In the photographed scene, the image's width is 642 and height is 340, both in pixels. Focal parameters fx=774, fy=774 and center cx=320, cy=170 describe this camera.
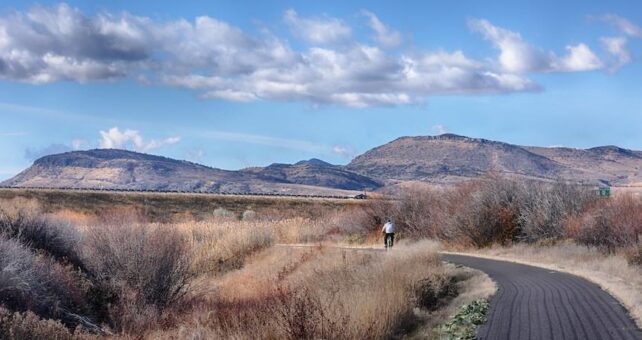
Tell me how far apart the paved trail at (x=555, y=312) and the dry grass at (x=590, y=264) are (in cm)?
39

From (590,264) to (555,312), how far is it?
13756 mm

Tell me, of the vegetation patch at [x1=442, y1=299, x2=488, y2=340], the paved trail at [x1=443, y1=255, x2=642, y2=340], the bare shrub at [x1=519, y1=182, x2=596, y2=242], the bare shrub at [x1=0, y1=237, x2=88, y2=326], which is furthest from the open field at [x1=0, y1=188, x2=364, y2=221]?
the vegetation patch at [x1=442, y1=299, x2=488, y2=340]

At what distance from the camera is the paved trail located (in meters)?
15.1

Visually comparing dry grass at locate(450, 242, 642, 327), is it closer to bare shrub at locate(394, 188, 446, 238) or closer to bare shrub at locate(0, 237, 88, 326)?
bare shrub at locate(394, 188, 446, 238)

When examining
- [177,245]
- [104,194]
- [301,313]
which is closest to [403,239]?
[177,245]

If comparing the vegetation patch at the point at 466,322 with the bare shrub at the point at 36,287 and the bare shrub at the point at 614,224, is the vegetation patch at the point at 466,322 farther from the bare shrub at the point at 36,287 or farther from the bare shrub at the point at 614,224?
the bare shrub at the point at 614,224

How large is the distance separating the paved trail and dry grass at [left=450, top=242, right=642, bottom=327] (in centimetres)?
39

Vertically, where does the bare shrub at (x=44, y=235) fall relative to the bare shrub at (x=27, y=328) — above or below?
above

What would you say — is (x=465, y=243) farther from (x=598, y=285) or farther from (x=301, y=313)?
(x=301, y=313)

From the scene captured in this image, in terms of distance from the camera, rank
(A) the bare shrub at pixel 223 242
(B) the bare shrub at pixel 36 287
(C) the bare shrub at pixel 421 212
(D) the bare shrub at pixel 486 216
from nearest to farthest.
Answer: (B) the bare shrub at pixel 36 287
(A) the bare shrub at pixel 223 242
(D) the bare shrub at pixel 486 216
(C) the bare shrub at pixel 421 212

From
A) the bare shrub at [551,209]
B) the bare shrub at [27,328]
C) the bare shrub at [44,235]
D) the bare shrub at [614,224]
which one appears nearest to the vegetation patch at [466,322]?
the bare shrub at [27,328]

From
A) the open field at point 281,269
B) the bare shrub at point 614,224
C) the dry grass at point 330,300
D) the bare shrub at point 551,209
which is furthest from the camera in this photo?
the bare shrub at point 551,209

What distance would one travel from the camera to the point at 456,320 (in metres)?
17.8

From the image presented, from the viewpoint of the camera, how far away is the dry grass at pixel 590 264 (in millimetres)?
20458
